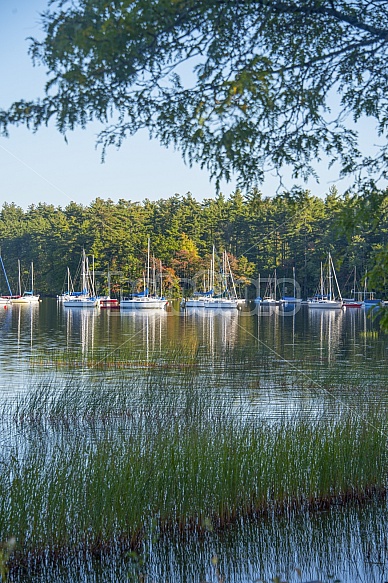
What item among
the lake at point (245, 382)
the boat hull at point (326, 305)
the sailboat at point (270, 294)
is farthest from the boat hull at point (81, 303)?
the lake at point (245, 382)

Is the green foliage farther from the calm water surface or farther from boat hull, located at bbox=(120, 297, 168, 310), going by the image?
the calm water surface

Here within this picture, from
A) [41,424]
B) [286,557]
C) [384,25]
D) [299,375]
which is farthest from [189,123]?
[299,375]

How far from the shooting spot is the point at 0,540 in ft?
24.6

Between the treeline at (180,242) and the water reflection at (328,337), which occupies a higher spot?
the treeline at (180,242)

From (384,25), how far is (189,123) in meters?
2.26

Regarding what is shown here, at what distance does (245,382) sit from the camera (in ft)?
71.9

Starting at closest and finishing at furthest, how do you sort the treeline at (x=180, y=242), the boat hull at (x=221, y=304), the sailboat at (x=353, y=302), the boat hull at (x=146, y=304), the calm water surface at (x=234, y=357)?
the calm water surface at (x=234, y=357) → the boat hull at (x=146, y=304) → the boat hull at (x=221, y=304) → the sailboat at (x=353, y=302) → the treeline at (x=180, y=242)

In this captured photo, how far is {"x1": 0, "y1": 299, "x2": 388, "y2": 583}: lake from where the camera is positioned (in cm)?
839

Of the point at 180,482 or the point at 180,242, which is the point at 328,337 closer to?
the point at 180,482

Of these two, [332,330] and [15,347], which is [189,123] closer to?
[15,347]

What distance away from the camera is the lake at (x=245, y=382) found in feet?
27.5

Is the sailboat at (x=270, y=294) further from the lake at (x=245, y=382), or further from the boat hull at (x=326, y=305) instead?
the lake at (x=245, y=382)

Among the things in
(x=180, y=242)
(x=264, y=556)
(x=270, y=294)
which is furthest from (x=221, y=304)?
(x=264, y=556)

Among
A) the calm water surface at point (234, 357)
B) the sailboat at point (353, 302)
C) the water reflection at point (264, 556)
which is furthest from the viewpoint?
the sailboat at point (353, 302)
